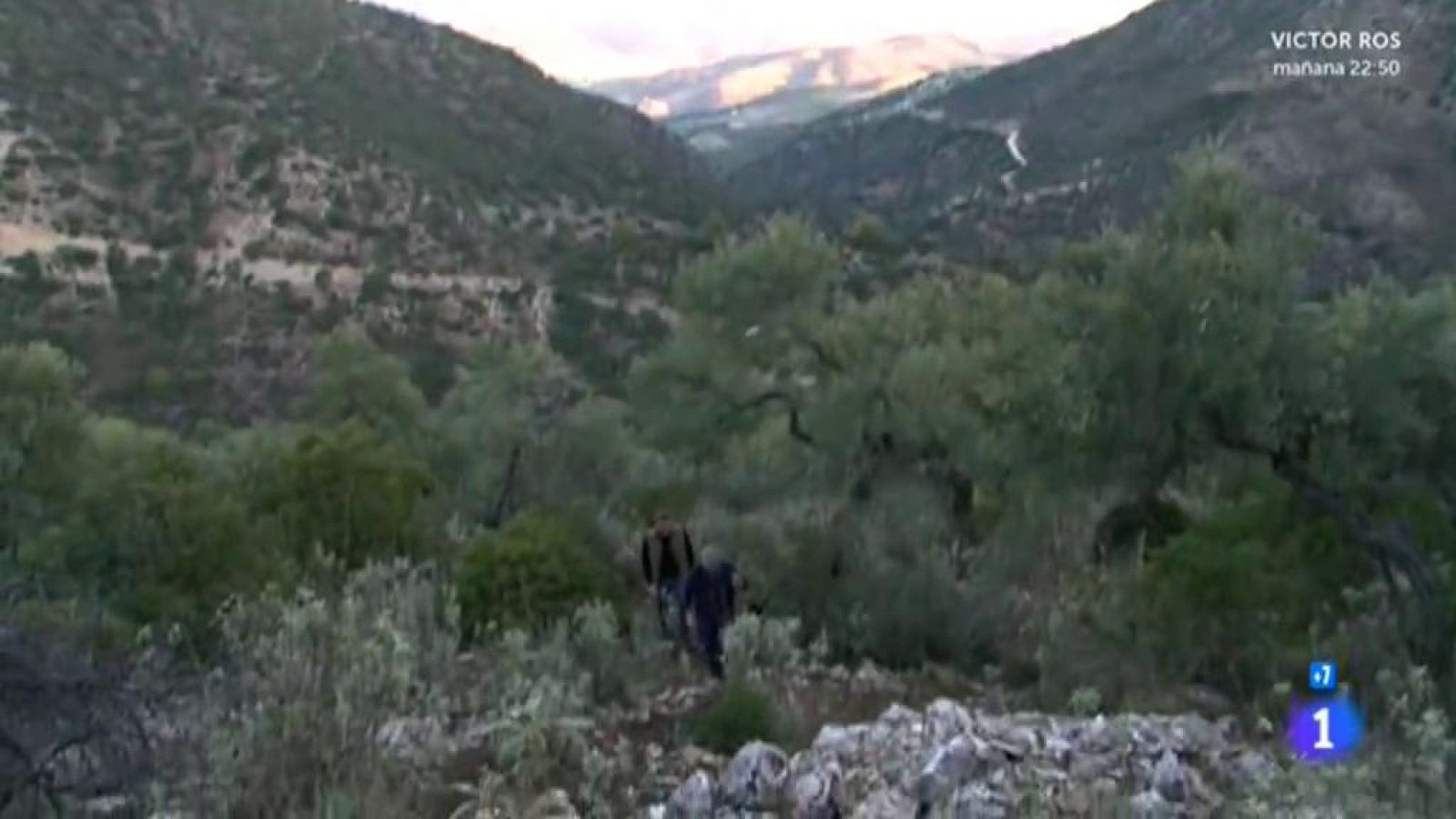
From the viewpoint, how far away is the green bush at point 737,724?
1009 centimetres

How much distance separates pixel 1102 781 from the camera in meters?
7.70

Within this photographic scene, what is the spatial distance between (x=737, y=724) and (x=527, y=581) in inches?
155

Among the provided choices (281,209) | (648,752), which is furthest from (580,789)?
(281,209)

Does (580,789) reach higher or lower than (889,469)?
higher

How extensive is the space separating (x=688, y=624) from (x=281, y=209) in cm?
4166

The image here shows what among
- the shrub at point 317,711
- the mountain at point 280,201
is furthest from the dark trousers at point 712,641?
the mountain at point 280,201

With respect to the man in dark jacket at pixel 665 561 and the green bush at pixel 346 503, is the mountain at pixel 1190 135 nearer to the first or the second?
the green bush at pixel 346 503

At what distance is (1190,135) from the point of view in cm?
6462

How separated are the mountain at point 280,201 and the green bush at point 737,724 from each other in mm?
32155

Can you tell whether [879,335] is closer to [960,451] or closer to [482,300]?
[960,451]

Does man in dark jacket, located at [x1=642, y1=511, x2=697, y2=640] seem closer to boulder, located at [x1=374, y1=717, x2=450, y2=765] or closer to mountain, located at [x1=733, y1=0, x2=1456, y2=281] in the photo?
boulder, located at [x1=374, y1=717, x2=450, y2=765]

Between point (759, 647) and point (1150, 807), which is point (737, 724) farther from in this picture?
point (1150, 807)

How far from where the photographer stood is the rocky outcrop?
7527mm

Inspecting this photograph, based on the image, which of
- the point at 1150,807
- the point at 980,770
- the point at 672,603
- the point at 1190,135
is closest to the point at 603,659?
the point at 672,603
